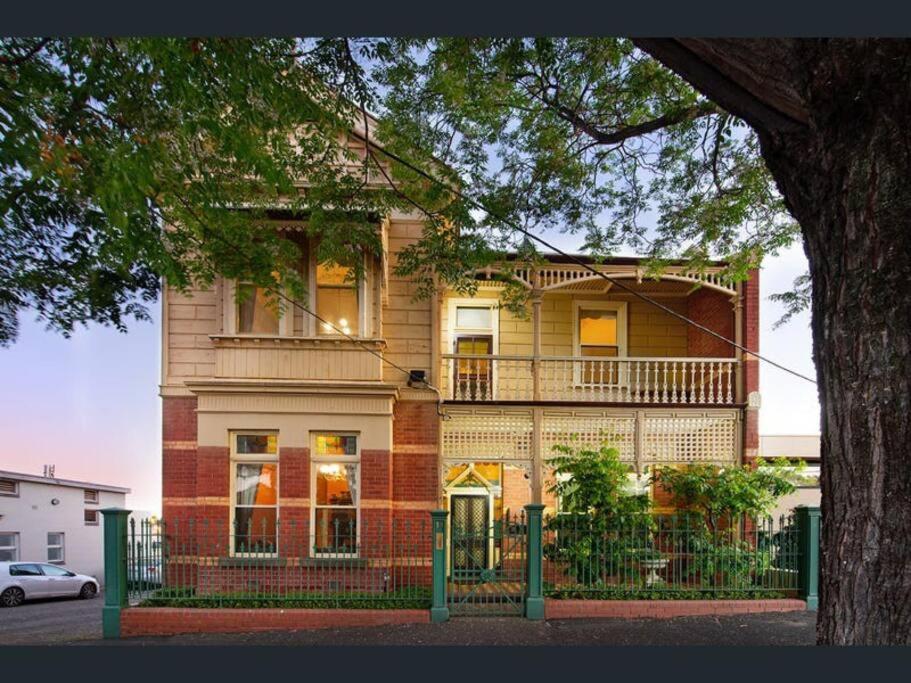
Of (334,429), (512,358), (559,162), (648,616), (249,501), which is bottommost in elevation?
(648,616)

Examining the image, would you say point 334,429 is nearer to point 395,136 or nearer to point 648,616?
point 395,136

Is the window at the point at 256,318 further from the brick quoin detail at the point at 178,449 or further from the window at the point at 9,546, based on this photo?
the window at the point at 9,546

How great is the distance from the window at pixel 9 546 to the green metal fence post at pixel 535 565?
353 inches

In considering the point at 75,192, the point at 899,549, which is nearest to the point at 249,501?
the point at 75,192

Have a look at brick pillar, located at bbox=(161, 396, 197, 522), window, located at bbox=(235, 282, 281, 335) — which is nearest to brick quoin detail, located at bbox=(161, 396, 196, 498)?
brick pillar, located at bbox=(161, 396, 197, 522)

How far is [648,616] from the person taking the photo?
7.79 meters

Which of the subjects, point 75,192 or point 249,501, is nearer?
point 75,192

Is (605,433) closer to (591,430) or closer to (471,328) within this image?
(591,430)

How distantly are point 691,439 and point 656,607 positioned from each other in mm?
3714

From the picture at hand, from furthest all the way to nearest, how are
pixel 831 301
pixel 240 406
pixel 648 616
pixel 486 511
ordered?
1. pixel 486 511
2. pixel 240 406
3. pixel 648 616
4. pixel 831 301

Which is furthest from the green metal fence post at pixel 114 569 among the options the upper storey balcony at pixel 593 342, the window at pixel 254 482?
the upper storey balcony at pixel 593 342

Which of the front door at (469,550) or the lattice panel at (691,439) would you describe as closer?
the front door at (469,550)

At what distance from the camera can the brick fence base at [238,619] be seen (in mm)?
7281

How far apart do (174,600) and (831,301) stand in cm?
843
